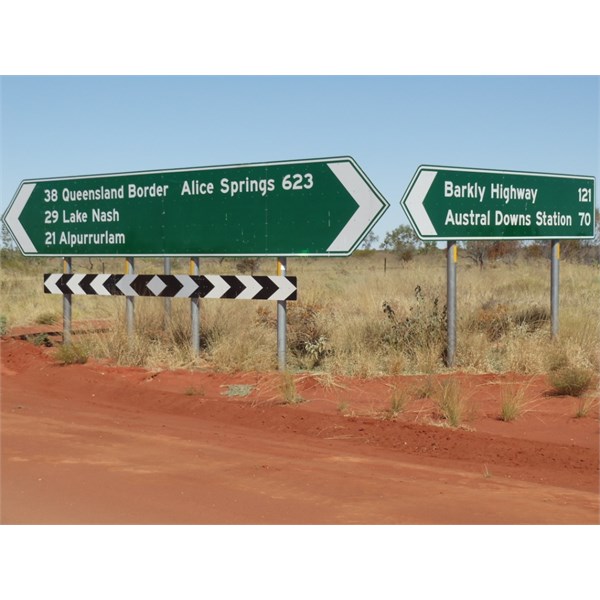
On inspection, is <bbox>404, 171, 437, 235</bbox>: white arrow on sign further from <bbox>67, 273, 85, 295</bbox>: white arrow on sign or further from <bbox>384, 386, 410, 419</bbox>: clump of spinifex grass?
<bbox>67, 273, 85, 295</bbox>: white arrow on sign

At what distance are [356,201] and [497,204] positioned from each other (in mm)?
2798

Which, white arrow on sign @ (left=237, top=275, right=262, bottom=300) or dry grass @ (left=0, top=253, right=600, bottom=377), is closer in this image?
dry grass @ (left=0, top=253, right=600, bottom=377)

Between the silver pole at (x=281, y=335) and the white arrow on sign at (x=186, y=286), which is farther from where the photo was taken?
the white arrow on sign at (x=186, y=286)

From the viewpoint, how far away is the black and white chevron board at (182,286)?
13008mm

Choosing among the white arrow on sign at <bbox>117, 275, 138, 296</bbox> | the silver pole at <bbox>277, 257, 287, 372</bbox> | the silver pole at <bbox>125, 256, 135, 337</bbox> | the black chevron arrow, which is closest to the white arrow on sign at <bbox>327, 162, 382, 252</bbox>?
the silver pole at <bbox>277, 257, 287, 372</bbox>

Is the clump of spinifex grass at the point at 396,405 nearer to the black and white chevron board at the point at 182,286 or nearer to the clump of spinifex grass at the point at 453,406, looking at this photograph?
the clump of spinifex grass at the point at 453,406

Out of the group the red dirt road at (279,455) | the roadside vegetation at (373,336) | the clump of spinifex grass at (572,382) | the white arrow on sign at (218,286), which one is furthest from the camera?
the white arrow on sign at (218,286)

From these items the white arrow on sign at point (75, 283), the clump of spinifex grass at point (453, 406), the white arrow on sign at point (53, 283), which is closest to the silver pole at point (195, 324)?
the white arrow on sign at point (75, 283)

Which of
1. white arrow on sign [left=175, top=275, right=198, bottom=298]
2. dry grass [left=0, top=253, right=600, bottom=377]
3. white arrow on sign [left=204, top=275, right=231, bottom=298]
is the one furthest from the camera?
white arrow on sign [left=175, top=275, right=198, bottom=298]

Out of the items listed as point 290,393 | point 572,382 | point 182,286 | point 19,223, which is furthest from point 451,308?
point 19,223

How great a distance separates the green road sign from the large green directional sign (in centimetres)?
107

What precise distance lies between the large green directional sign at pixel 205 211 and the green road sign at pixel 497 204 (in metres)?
1.07

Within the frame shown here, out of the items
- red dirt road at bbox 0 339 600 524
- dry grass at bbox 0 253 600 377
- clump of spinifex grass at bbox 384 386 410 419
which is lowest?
red dirt road at bbox 0 339 600 524

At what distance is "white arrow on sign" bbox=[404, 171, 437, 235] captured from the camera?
12.8m
